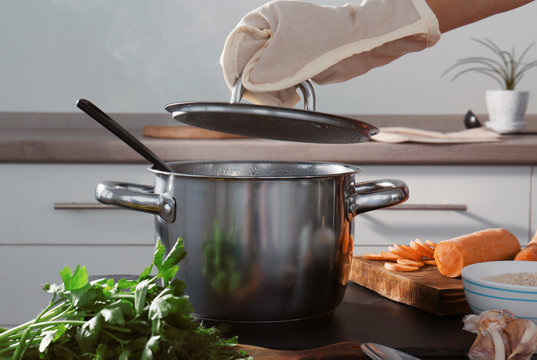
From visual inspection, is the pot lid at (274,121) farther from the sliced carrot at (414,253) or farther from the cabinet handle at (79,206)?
the cabinet handle at (79,206)

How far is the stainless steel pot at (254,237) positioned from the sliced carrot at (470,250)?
18cm

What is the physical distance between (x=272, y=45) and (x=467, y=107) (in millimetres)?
1925

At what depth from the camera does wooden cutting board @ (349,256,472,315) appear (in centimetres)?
70

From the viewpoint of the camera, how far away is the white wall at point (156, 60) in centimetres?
241

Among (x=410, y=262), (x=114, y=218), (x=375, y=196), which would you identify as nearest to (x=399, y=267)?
(x=410, y=262)

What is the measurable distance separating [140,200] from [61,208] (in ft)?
3.99

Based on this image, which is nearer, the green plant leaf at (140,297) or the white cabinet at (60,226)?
the green plant leaf at (140,297)

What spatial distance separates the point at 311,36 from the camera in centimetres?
74

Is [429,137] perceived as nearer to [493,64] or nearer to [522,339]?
[493,64]

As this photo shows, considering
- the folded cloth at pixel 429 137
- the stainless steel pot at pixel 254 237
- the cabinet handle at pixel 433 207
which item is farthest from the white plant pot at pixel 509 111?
the stainless steel pot at pixel 254 237

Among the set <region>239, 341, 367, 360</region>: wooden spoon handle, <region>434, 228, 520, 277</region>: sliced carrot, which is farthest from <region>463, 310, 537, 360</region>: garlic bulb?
<region>434, 228, 520, 277</region>: sliced carrot

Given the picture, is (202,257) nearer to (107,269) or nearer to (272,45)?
(272,45)

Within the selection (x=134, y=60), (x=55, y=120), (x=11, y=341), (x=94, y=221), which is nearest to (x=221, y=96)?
(x=134, y=60)

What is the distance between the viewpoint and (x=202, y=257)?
24.5 inches
